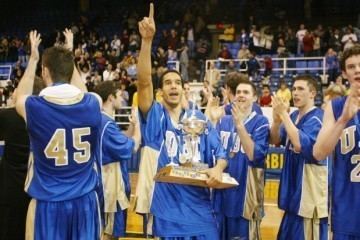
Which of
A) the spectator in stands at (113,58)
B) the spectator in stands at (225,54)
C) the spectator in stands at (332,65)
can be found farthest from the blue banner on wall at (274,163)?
the spectator in stands at (113,58)

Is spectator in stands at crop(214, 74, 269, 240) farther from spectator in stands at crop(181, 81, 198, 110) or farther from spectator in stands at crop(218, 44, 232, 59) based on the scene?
spectator in stands at crop(218, 44, 232, 59)

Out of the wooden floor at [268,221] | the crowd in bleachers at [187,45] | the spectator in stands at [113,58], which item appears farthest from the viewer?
the spectator in stands at [113,58]

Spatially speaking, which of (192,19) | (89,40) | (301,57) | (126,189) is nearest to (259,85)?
(301,57)

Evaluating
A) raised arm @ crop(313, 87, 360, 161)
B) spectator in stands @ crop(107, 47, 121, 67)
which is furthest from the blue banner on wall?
spectator in stands @ crop(107, 47, 121, 67)

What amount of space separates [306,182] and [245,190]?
0.70 meters

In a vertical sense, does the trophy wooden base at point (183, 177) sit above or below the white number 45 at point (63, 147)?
below

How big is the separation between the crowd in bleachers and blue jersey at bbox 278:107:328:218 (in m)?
11.6

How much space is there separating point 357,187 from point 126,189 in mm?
3107

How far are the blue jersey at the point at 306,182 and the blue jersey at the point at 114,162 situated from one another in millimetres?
1702

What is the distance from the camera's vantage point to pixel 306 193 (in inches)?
211

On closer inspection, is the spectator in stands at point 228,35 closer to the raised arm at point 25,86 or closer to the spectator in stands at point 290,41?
the spectator in stands at point 290,41

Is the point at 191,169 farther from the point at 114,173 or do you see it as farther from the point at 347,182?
the point at 114,173

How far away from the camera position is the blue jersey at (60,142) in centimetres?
443

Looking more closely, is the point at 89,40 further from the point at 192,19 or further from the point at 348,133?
the point at 348,133
